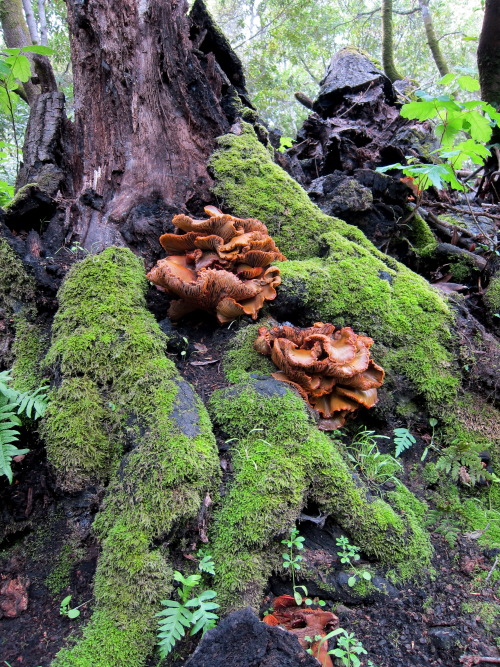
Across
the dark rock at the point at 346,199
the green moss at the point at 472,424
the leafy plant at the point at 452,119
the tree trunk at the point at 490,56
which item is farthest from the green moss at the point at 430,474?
the tree trunk at the point at 490,56

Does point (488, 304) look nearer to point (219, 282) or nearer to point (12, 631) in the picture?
point (219, 282)

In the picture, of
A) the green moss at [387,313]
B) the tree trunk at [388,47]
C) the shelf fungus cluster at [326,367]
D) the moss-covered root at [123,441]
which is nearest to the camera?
the moss-covered root at [123,441]

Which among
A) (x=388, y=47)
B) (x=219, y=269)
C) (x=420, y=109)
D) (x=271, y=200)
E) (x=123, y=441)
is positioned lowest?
(x=123, y=441)

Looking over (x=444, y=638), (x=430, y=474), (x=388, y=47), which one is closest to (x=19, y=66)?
(x=430, y=474)

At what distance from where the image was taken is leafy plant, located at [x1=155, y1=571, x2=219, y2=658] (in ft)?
6.75

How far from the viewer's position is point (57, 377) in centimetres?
305

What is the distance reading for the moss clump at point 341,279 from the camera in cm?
382

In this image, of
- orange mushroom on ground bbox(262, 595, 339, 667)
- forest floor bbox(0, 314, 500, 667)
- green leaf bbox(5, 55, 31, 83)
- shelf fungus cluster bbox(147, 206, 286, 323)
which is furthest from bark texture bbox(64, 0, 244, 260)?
orange mushroom on ground bbox(262, 595, 339, 667)

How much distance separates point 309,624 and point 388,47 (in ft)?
40.3

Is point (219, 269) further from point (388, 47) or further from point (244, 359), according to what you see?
point (388, 47)

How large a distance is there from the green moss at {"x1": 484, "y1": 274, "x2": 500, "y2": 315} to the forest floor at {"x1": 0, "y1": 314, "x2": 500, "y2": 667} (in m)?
2.78

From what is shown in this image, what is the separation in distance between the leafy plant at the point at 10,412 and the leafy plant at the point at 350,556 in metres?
1.99

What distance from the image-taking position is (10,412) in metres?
2.68

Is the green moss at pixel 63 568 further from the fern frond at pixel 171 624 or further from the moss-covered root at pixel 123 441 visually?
the fern frond at pixel 171 624
